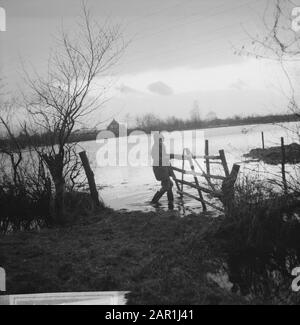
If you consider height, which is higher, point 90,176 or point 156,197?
point 90,176

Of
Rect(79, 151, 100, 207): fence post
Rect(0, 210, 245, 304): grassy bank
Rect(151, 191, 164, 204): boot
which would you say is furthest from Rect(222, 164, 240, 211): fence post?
Rect(79, 151, 100, 207): fence post

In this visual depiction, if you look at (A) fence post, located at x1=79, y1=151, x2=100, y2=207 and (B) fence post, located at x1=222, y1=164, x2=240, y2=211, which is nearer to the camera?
(B) fence post, located at x1=222, y1=164, x2=240, y2=211

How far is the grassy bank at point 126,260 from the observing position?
423cm

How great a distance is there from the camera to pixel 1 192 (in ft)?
27.4

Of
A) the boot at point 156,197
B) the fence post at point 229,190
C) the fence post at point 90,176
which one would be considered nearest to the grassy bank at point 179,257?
the fence post at point 229,190

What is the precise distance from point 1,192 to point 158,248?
5.08 metres

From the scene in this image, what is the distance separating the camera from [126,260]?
5.24 metres

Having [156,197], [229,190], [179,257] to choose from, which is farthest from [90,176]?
[179,257]

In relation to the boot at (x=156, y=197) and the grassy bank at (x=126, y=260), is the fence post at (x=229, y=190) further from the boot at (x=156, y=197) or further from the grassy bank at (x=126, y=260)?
the boot at (x=156, y=197)

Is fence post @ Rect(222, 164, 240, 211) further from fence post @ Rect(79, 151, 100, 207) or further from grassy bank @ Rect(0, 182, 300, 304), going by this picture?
fence post @ Rect(79, 151, 100, 207)

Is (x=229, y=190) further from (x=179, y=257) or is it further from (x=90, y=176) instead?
(x=90, y=176)

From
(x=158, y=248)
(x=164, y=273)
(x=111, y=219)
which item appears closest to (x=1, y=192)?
(x=111, y=219)

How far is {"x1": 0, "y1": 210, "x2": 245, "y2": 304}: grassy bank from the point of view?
4.23 meters
